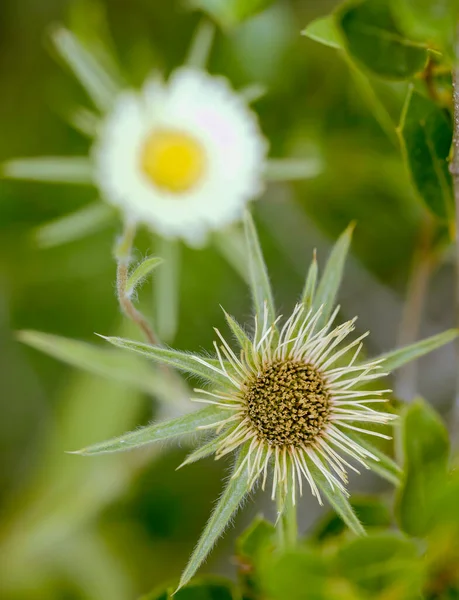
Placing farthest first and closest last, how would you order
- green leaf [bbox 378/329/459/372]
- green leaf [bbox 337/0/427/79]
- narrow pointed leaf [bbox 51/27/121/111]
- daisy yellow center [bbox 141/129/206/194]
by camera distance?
daisy yellow center [bbox 141/129/206/194] → narrow pointed leaf [bbox 51/27/121/111] → green leaf [bbox 337/0/427/79] → green leaf [bbox 378/329/459/372]

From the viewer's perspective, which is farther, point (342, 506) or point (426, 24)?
point (426, 24)

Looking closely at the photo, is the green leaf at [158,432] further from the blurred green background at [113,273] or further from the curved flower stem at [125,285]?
the blurred green background at [113,273]

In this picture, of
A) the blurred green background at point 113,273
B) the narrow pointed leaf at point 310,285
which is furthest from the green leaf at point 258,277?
the blurred green background at point 113,273

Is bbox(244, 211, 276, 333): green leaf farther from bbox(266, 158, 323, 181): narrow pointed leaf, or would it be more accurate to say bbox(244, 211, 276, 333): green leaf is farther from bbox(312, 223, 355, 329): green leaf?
bbox(266, 158, 323, 181): narrow pointed leaf

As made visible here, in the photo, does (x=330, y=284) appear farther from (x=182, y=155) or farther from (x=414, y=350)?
(x=182, y=155)

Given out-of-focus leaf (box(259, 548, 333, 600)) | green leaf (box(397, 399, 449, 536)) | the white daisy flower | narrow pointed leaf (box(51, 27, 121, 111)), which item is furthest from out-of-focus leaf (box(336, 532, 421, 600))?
narrow pointed leaf (box(51, 27, 121, 111))

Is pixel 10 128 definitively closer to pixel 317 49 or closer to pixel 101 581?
pixel 317 49

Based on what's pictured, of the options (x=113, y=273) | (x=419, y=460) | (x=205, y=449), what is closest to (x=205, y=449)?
(x=205, y=449)
